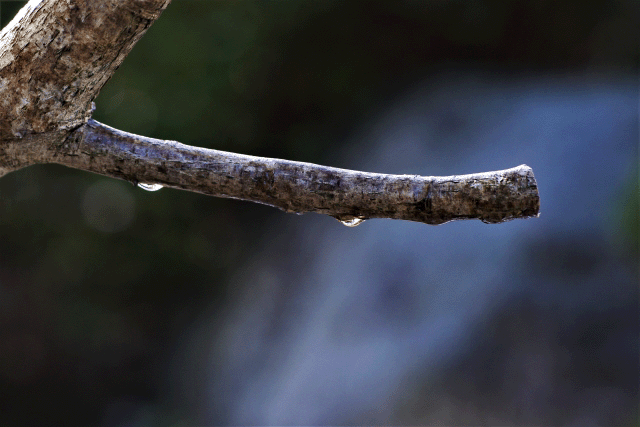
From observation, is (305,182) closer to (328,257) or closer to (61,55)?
(61,55)

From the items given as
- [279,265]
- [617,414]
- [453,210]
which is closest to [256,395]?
[279,265]

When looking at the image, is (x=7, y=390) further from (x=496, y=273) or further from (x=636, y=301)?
(x=636, y=301)

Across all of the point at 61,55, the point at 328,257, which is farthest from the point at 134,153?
the point at 328,257

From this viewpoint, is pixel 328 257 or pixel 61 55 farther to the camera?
pixel 328 257

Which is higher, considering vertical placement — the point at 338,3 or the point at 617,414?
the point at 338,3

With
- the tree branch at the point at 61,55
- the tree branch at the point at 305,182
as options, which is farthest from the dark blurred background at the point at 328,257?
the tree branch at the point at 61,55

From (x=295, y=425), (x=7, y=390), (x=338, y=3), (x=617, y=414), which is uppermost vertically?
(x=338, y=3)

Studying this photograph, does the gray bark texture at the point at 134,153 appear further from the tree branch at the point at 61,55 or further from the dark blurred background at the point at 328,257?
the dark blurred background at the point at 328,257
